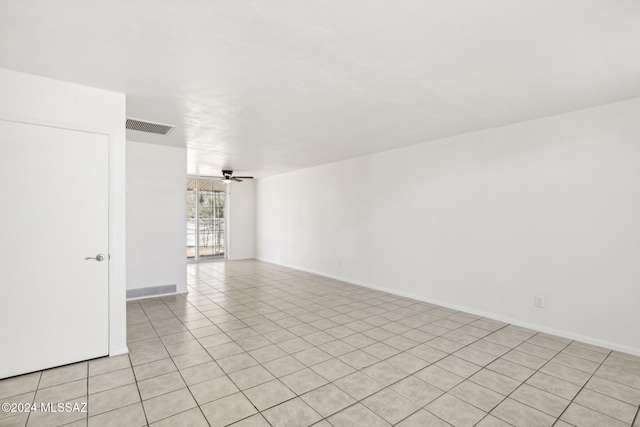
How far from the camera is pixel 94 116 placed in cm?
296

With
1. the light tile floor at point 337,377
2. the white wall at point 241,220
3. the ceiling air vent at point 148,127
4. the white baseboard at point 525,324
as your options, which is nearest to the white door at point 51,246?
the light tile floor at point 337,377

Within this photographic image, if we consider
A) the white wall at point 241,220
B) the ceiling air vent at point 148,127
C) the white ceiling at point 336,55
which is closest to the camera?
the white ceiling at point 336,55

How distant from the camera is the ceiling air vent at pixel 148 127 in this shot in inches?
158

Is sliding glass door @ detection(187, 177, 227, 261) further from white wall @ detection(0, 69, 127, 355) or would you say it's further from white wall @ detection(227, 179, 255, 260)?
white wall @ detection(0, 69, 127, 355)

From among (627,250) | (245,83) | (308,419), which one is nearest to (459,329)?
(627,250)

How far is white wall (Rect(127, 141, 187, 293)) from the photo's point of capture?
201 inches

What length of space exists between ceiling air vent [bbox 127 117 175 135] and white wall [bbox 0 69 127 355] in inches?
36.1

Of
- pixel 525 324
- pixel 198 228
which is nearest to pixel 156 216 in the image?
pixel 198 228

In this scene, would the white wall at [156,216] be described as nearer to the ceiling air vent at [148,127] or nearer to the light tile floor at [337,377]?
the ceiling air vent at [148,127]

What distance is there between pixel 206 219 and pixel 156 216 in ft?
14.0

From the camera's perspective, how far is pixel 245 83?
2859mm

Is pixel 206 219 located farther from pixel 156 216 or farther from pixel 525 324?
pixel 525 324

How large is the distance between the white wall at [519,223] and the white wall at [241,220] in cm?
456

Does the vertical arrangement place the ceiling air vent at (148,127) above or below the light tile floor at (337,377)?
above
